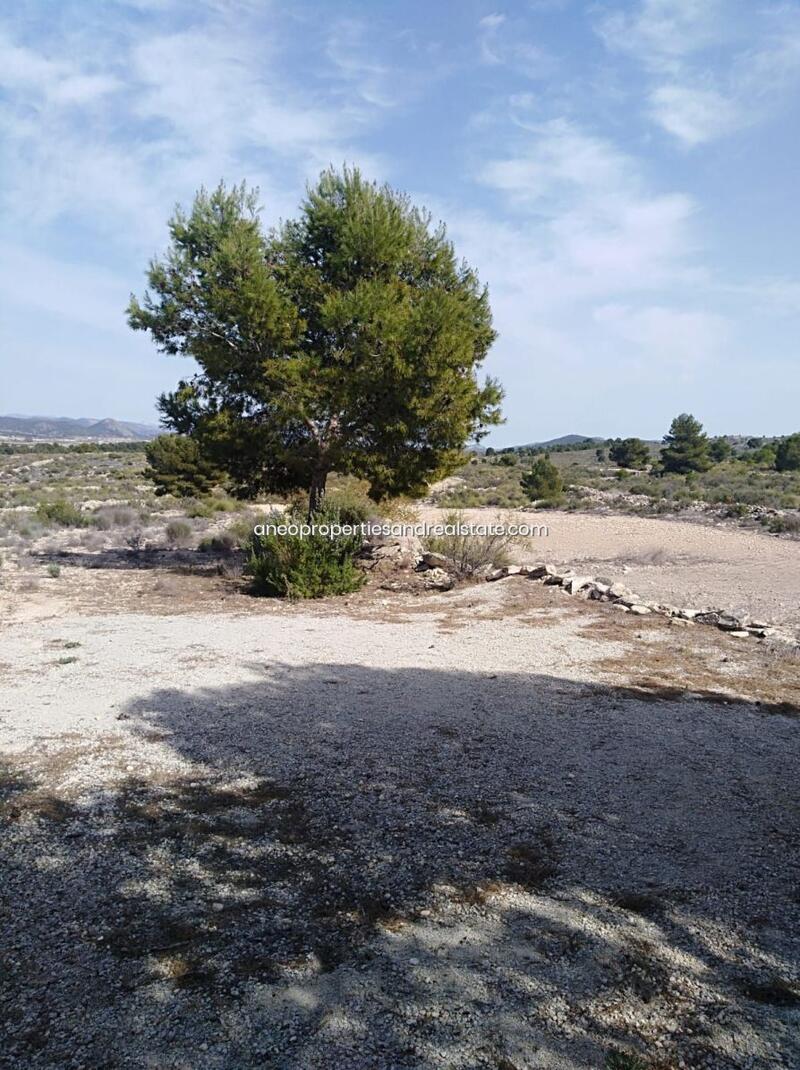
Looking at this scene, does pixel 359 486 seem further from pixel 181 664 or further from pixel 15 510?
pixel 15 510

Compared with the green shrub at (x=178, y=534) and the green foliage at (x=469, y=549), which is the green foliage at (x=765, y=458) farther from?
the green shrub at (x=178, y=534)

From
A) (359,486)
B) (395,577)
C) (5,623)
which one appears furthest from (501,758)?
(359,486)

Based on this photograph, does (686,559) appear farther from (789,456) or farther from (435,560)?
(789,456)

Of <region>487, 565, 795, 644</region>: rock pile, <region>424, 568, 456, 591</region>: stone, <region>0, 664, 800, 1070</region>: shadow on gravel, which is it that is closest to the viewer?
<region>0, 664, 800, 1070</region>: shadow on gravel

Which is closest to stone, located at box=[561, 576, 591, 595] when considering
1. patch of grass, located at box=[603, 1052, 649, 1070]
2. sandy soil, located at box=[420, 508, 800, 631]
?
sandy soil, located at box=[420, 508, 800, 631]

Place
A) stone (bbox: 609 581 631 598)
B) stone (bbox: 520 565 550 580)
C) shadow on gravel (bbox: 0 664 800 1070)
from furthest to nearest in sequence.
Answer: stone (bbox: 520 565 550 580), stone (bbox: 609 581 631 598), shadow on gravel (bbox: 0 664 800 1070)

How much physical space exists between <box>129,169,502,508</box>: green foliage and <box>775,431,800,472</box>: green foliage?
113 feet

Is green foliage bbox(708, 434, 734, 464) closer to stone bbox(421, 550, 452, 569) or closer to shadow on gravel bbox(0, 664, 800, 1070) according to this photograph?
stone bbox(421, 550, 452, 569)

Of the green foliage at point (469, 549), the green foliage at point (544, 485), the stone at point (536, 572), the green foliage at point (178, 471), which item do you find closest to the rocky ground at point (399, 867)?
the stone at point (536, 572)

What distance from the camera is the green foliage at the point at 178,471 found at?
26906 millimetres

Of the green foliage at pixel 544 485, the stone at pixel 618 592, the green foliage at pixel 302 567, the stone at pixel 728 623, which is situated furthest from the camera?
the green foliage at pixel 544 485

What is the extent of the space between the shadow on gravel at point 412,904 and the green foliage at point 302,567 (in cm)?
694

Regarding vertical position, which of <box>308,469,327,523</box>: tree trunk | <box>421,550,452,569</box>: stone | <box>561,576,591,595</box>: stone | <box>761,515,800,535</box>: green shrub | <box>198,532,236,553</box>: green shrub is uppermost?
<box>308,469,327,523</box>: tree trunk

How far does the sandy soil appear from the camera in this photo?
12461mm
